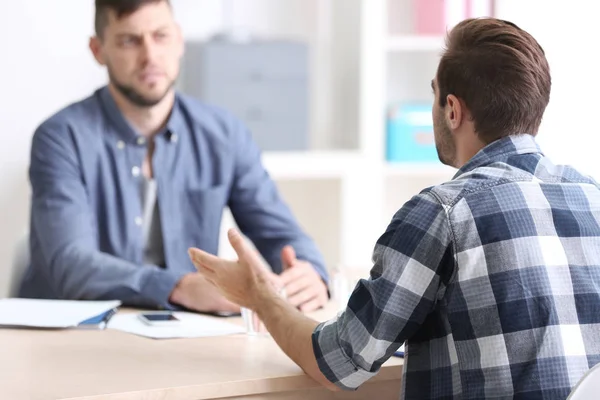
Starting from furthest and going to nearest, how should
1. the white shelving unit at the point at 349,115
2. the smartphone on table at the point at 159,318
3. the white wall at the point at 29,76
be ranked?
the white shelving unit at the point at 349,115 < the white wall at the point at 29,76 < the smartphone on table at the point at 159,318

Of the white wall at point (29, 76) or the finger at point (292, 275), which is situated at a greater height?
the white wall at point (29, 76)

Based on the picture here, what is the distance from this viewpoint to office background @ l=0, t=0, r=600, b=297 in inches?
136

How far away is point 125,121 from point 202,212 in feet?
1.07

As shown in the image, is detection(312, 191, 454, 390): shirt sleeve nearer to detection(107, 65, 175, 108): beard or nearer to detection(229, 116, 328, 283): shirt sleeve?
detection(229, 116, 328, 283): shirt sleeve

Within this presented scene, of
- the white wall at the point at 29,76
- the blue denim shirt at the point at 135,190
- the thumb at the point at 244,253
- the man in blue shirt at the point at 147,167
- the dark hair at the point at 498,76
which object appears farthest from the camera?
the white wall at the point at 29,76

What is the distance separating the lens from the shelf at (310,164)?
3520 millimetres

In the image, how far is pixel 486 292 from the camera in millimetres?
1338

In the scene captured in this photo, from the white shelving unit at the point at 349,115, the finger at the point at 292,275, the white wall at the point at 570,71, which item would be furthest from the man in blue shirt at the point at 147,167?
the white wall at the point at 570,71

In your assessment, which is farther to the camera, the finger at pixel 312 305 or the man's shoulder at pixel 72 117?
the man's shoulder at pixel 72 117

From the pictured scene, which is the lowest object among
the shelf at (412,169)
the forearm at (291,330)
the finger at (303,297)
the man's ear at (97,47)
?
the shelf at (412,169)

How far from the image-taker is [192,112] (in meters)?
2.71

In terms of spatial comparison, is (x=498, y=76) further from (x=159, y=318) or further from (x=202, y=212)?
(x=202, y=212)

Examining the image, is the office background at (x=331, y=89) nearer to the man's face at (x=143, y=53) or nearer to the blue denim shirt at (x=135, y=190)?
the blue denim shirt at (x=135, y=190)

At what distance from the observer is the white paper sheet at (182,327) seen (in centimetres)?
177
